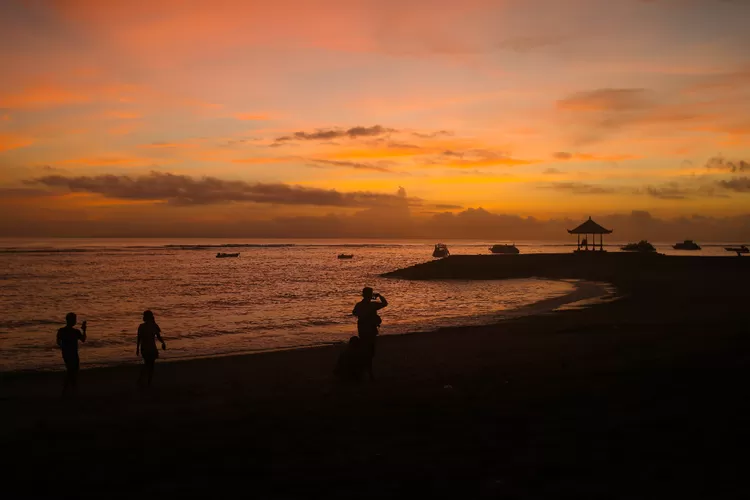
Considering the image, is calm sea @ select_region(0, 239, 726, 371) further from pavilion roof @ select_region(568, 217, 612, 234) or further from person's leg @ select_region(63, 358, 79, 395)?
pavilion roof @ select_region(568, 217, 612, 234)

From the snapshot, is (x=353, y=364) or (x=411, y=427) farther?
(x=353, y=364)

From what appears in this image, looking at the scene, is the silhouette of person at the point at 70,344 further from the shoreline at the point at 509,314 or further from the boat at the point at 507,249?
the boat at the point at 507,249

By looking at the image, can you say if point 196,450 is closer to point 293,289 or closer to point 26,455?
point 26,455

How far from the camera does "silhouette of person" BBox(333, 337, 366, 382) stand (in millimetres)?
12523

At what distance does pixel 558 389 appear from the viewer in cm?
1057

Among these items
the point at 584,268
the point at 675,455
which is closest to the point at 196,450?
the point at 675,455

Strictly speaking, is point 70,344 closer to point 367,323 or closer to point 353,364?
point 353,364

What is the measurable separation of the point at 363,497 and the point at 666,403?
18.9 ft

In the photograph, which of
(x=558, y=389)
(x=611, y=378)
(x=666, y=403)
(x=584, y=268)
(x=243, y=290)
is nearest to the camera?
(x=666, y=403)

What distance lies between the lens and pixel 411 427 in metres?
8.49

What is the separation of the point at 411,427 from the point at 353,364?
419 centimetres

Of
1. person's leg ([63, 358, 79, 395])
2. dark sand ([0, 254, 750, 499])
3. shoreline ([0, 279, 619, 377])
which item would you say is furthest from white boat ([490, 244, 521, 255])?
person's leg ([63, 358, 79, 395])

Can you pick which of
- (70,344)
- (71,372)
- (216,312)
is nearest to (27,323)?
(216,312)

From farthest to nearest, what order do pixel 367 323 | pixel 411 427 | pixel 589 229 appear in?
pixel 589 229 → pixel 367 323 → pixel 411 427
